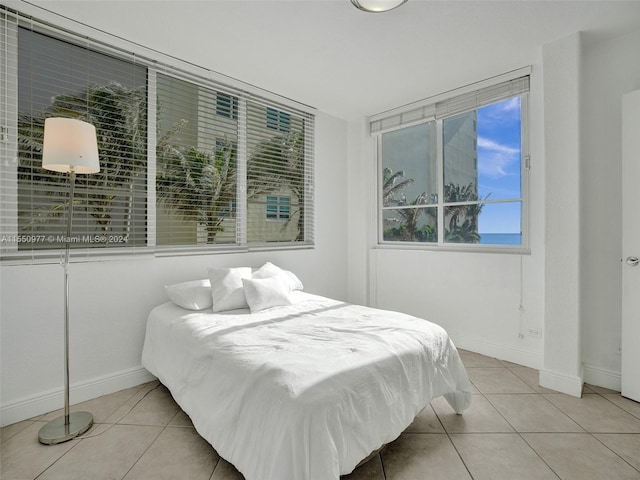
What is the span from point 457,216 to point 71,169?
333 centimetres

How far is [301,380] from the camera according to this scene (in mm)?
1421

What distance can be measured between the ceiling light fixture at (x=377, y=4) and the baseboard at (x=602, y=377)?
3044mm

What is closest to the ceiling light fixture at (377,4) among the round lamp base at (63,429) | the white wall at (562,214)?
the white wall at (562,214)

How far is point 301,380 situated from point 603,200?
8.92 ft

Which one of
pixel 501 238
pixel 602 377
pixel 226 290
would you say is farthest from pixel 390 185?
pixel 602 377

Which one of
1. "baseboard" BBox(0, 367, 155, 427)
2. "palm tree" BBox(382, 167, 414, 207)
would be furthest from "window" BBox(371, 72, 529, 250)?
"baseboard" BBox(0, 367, 155, 427)

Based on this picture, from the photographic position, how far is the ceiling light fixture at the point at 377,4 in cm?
204

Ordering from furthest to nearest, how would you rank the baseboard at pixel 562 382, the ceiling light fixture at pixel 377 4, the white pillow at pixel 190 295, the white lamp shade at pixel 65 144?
the white pillow at pixel 190 295, the baseboard at pixel 562 382, the ceiling light fixture at pixel 377 4, the white lamp shade at pixel 65 144

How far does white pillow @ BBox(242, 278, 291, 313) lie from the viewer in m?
2.58

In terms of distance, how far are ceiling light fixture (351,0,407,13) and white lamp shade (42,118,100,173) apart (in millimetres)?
1823

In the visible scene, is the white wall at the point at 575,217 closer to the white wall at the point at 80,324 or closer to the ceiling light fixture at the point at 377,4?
the ceiling light fixture at the point at 377,4

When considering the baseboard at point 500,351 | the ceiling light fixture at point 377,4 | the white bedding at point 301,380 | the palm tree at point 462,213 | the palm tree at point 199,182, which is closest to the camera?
the white bedding at point 301,380

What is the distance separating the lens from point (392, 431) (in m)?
1.58

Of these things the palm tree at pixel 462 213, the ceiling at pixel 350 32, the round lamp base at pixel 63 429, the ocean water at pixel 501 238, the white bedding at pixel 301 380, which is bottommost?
the round lamp base at pixel 63 429
